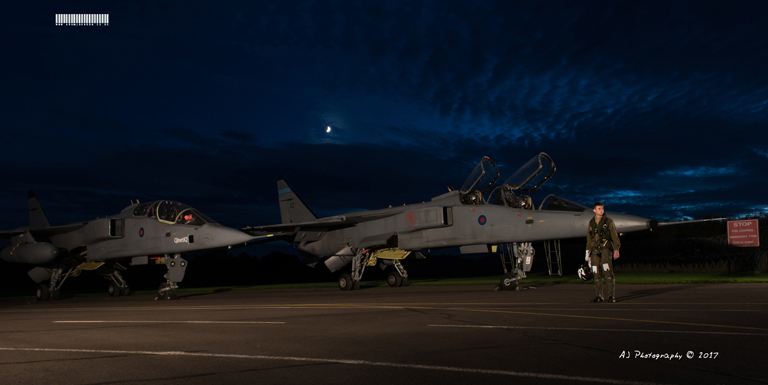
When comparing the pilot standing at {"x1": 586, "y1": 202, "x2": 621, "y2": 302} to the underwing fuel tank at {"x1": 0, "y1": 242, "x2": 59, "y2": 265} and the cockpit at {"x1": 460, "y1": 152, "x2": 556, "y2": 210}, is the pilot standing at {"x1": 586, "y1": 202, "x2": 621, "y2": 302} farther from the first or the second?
the underwing fuel tank at {"x1": 0, "y1": 242, "x2": 59, "y2": 265}

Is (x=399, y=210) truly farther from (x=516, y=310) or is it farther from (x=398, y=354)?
(x=398, y=354)

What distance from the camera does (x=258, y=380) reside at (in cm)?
395

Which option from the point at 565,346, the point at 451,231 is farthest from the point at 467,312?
the point at 451,231

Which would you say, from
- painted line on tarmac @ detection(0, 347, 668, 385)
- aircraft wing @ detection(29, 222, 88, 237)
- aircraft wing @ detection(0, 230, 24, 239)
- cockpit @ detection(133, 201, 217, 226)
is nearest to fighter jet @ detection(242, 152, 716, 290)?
cockpit @ detection(133, 201, 217, 226)

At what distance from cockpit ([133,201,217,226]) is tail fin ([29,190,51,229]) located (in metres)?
8.30

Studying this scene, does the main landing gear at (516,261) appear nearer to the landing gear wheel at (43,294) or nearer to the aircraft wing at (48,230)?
the aircraft wing at (48,230)

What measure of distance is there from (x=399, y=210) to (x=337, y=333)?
39.0 ft

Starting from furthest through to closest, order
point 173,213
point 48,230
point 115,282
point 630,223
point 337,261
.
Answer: point 337,261 < point 115,282 < point 48,230 < point 173,213 < point 630,223

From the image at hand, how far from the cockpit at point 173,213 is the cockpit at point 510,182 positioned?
8.35m

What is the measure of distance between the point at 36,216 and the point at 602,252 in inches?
915

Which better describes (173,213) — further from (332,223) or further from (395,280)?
(395,280)

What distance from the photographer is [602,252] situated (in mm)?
9156

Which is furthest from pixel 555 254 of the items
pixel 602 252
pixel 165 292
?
pixel 165 292

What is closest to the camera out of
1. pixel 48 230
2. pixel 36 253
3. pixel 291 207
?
pixel 36 253
